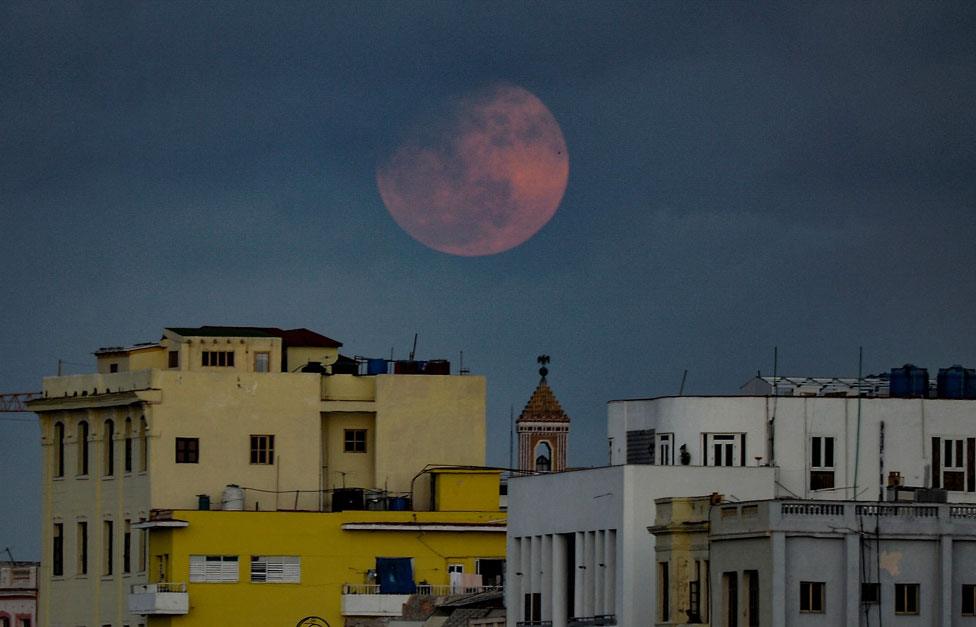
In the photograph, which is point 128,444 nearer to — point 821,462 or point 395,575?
point 395,575

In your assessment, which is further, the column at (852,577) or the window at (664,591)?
the window at (664,591)

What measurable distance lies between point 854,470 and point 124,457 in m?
39.1

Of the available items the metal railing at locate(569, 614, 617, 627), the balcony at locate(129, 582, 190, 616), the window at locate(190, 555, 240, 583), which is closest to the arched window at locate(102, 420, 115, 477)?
the balcony at locate(129, 582, 190, 616)

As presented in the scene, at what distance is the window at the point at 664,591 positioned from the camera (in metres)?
80.2

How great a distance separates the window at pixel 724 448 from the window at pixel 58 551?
136 ft

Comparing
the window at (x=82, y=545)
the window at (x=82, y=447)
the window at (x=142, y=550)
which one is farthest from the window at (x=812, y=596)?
the window at (x=82, y=447)

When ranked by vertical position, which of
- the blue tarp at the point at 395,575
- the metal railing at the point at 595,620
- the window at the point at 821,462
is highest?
the window at the point at 821,462

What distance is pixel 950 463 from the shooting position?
9038 centimetres

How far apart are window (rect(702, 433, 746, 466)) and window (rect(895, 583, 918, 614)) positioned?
14.3 meters

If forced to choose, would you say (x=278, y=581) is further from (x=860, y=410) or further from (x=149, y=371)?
(x=860, y=410)

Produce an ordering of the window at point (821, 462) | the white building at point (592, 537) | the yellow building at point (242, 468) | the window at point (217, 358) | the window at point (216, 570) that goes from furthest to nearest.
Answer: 1. the window at point (217, 358)
2. the yellow building at point (242, 468)
3. the window at point (216, 570)
4. the window at point (821, 462)
5. the white building at point (592, 537)

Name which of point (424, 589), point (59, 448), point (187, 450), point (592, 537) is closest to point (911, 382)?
point (592, 537)

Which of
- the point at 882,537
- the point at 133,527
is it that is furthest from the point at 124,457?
the point at 882,537

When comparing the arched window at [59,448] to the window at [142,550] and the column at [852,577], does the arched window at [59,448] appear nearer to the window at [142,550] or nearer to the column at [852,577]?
the window at [142,550]
